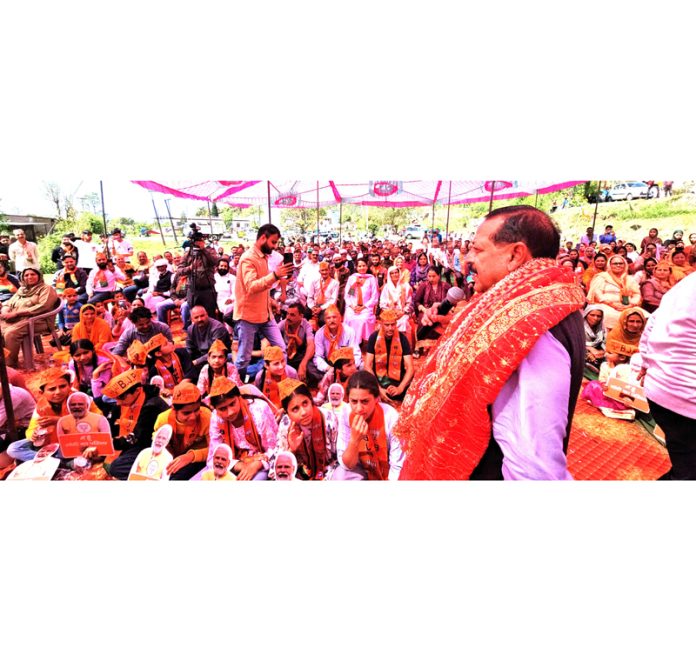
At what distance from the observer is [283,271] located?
172 cm

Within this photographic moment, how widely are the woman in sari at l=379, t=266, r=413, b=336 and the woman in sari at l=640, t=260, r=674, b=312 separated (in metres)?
0.83

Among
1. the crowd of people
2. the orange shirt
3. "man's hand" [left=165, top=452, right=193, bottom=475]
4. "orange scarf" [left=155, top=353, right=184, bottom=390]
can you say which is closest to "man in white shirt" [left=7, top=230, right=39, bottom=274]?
the crowd of people

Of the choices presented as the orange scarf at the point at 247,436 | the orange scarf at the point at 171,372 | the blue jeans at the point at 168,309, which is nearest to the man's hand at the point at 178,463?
the orange scarf at the point at 247,436

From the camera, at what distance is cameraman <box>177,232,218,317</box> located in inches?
68.4

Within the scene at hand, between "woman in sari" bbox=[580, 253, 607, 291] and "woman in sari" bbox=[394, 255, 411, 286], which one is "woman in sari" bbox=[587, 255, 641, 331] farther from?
"woman in sari" bbox=[394, 255, 411, 286]

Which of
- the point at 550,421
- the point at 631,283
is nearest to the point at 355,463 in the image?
the point at 550,421

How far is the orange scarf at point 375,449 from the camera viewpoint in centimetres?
162

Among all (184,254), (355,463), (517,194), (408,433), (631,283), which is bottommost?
(355,463)

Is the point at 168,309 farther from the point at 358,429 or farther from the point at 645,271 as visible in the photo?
the point at 645,271

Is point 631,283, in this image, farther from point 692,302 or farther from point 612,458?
point 612,458

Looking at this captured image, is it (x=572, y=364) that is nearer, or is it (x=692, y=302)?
(x=572, y=364)

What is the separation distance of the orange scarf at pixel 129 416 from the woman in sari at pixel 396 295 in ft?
3.22

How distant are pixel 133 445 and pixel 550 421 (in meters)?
1.40

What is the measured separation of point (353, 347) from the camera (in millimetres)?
1740
